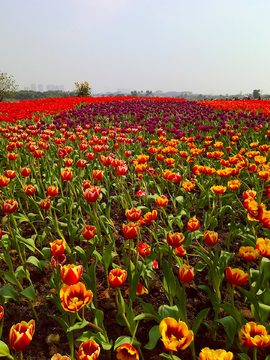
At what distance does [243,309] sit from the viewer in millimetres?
2062

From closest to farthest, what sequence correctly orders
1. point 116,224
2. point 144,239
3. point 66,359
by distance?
point 66,359
point 144,239
point 116,224

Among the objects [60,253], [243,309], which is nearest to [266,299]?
[243,309]

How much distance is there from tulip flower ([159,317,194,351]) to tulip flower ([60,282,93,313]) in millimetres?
438

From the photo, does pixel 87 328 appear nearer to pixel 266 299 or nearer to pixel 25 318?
pixel 25 318

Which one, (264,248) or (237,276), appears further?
(264,248)

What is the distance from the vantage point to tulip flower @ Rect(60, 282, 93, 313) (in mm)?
1341

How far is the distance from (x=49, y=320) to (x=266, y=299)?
171cm

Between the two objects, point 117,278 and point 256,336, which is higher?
point 117,278

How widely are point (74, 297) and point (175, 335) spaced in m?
0.60

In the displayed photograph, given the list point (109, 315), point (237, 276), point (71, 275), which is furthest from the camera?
point (109, 315)

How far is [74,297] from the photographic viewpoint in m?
1.44

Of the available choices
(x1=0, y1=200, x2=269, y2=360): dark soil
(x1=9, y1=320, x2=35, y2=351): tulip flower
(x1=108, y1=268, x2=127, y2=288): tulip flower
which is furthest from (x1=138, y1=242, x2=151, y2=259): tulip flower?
(x1=9, y1=320, x2=35, y2=351): tulip flower

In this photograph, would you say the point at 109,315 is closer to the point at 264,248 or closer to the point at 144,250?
the point at 144,250

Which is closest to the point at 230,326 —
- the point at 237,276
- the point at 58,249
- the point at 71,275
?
the point at 237,276
